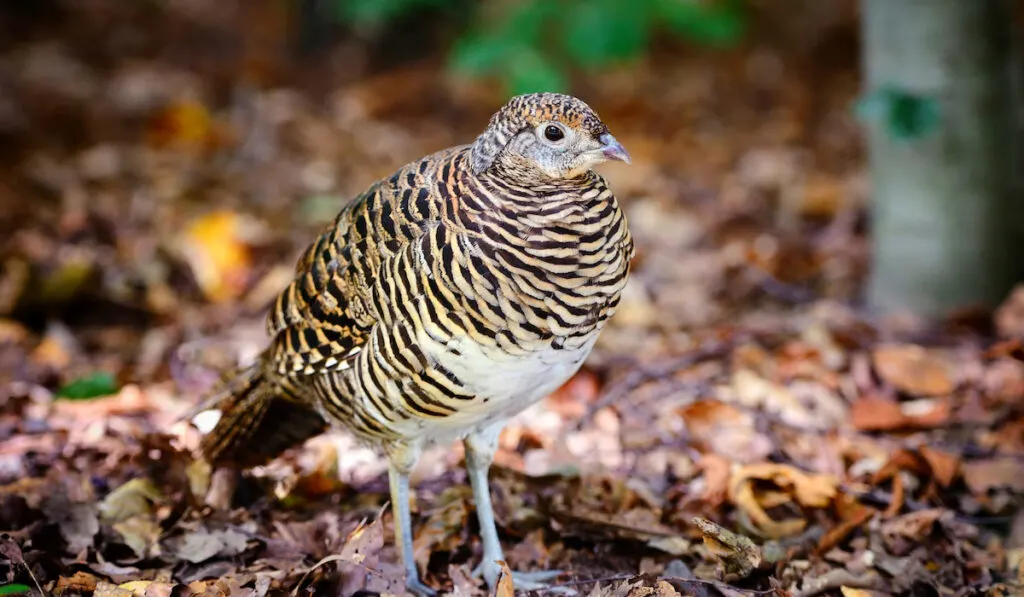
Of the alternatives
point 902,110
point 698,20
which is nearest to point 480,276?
point 902,110

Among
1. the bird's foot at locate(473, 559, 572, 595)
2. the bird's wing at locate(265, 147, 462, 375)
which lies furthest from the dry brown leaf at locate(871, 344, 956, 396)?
the bird's wing at locate(265, 147, 462, 375)

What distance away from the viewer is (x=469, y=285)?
9.34ft

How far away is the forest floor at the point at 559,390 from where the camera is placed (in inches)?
133

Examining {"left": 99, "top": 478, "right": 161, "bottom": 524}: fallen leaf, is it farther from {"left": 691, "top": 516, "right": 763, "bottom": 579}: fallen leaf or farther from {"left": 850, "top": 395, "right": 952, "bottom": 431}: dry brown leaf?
{"left": 850, "top": 395, "right": 952, "bottom": 431}: dry brown leaf

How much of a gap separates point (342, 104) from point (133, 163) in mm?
1726

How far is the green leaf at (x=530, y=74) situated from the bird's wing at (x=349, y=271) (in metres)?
2.66

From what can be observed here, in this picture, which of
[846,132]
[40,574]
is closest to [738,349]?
[40,574]

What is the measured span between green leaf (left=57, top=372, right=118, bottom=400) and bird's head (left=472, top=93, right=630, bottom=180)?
7.18ft

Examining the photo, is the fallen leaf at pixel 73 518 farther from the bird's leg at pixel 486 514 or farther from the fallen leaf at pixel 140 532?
the bird's leg at pixel 486 514

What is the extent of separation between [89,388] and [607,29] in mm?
3275

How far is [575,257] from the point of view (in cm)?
286

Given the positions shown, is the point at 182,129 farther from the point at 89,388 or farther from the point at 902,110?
the point at 902,110

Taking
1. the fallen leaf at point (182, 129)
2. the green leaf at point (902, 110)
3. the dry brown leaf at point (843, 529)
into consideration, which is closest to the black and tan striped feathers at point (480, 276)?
the dry brown leaf at point (843, 529)

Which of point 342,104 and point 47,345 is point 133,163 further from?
point 47,345
